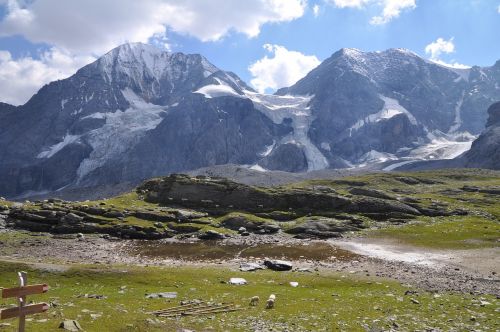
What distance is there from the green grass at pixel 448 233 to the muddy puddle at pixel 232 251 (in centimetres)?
1645

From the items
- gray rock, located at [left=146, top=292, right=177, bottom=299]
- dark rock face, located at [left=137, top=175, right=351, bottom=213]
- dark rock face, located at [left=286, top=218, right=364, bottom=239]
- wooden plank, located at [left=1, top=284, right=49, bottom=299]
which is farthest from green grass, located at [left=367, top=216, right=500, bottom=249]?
wooden plank, located at [left=1, top=284, right=49, bottom=299]

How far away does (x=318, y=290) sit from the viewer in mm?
41406

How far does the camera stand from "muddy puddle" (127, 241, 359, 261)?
2640 inches

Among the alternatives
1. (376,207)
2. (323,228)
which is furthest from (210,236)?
(376,207)

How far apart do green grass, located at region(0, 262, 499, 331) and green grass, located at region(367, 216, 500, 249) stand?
3669 centimetres

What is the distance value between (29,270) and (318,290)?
25.6 m

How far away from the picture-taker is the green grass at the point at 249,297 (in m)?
27.9

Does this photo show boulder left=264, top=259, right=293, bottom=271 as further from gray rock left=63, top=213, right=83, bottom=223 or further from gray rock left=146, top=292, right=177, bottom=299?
gray rock left=63, top=213, right=83, bottom=223

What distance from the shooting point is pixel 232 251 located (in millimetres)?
72750

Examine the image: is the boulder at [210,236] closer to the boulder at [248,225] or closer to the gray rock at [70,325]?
the boulder at [248,225]

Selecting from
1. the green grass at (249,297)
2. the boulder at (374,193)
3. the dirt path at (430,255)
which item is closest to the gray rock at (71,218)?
the green grass at (249,297)

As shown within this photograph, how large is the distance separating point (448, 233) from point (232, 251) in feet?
137

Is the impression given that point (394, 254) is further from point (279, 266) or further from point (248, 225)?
point (248, 225)

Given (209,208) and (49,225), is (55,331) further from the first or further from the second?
(209,208)
